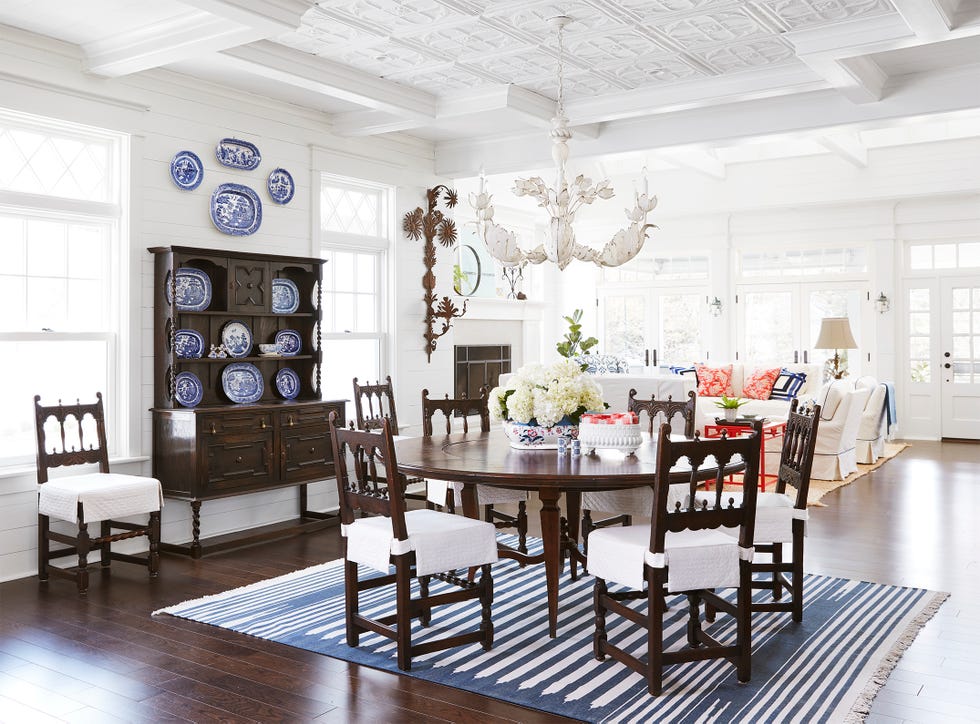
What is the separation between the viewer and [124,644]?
3703 millimetres

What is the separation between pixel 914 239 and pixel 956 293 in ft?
2.56

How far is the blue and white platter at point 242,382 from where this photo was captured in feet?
18.6

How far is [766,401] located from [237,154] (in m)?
6.03

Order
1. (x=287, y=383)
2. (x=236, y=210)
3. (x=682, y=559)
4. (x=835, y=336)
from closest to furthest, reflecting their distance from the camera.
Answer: (x=682, y=559)
(x=236, y=210)
(x=287, y=383)
(x=835, y=336)

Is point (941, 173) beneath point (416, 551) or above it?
above

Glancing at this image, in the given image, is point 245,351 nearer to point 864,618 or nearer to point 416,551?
point 416,551

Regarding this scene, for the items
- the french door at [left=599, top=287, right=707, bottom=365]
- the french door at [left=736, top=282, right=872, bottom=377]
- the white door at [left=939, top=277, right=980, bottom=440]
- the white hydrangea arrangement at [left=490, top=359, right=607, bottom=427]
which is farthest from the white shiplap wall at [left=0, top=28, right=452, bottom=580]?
→ the white door at [left=939, top=277, right=980, bottom=440]

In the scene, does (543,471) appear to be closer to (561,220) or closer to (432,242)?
(561,220)

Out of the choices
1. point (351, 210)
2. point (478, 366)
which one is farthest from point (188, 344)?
point (478, 366)

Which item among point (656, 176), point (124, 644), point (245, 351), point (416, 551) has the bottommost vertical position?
point (124, 644)

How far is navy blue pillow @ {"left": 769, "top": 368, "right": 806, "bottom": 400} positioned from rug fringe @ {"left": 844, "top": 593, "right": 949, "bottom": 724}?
17.1 feet

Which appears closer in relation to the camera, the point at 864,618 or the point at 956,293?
the point at 864,618

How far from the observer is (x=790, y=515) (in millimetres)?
3803

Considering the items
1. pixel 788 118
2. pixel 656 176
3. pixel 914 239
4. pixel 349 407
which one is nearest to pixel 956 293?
pixel 914 239
